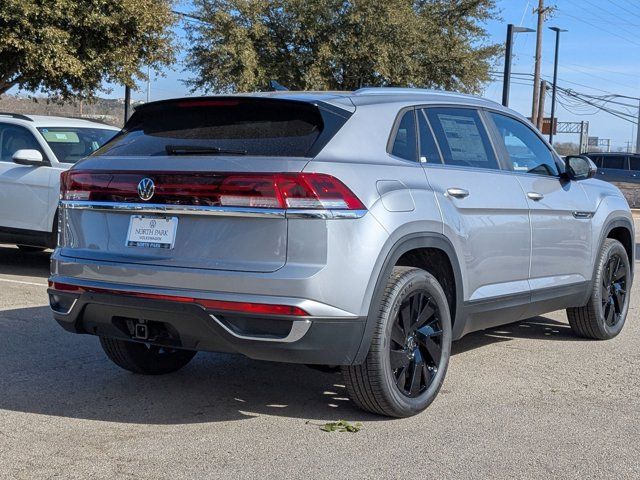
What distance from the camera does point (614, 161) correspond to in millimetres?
31812

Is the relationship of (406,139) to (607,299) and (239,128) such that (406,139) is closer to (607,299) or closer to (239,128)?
(239,128)

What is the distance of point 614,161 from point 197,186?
96.4 ft

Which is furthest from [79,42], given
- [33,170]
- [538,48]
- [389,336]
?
[538,48]

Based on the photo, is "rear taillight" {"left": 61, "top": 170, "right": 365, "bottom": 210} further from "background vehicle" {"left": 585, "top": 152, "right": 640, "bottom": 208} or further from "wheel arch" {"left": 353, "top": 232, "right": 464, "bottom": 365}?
"background vehicle" {"left": 585, "top": 152, "right": 640, "bottom": 208}

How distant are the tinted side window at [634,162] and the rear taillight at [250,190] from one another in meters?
29.0

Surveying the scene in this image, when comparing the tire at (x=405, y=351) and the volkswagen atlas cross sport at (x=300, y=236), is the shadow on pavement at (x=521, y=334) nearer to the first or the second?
the volkswagen atlas cross sport at (x=300, y=236)

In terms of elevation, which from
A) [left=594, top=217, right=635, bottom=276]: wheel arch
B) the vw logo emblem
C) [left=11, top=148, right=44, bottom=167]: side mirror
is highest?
[left=11, top=148, right=44, bottom=167]: side mirror

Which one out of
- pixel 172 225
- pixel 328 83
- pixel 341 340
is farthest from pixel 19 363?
pixel 328 83

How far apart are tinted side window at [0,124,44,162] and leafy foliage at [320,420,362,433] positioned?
680 centimetres

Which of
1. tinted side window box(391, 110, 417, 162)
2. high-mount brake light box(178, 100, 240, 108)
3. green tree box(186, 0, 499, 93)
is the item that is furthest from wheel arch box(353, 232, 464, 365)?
green tree box(186, 0, 499, 93)

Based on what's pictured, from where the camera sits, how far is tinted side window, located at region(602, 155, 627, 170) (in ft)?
104

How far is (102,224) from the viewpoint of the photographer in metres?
4.93

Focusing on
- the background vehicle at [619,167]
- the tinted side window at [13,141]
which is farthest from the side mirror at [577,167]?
the background vehicle at [619,167]

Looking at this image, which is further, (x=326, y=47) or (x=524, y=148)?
(x=326, y=47)
